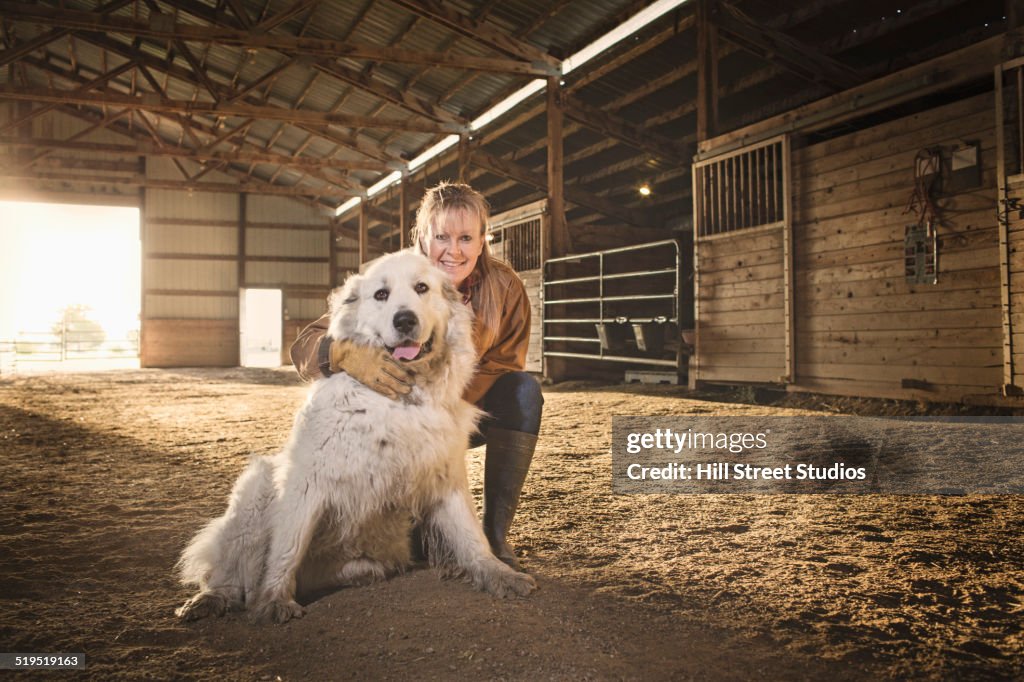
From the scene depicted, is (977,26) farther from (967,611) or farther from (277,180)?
(277,180)

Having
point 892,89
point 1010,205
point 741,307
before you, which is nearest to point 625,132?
point 741,307

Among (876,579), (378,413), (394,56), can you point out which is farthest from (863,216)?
(394,56)

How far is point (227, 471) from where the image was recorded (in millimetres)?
3715

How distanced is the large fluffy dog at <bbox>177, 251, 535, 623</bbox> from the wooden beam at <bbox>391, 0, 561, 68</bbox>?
8.02 metres

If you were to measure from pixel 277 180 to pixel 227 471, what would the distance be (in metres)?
18.0

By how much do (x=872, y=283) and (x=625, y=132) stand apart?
489 centimetres

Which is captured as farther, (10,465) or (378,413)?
(10,465)

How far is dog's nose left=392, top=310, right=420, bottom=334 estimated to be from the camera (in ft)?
6.04

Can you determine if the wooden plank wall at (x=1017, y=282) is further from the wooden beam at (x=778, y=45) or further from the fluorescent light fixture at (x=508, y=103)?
the fluorescent light fixture at (x=508, y=103)

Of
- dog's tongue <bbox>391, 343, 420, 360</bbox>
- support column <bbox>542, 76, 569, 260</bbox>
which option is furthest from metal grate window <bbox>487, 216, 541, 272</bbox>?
dog's tongue <bbox>391, 343, 420, 360</bbox>

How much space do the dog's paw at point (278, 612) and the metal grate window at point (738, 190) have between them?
611 cm

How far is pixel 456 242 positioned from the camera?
89.4 inches

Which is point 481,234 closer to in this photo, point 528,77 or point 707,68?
point 707,68

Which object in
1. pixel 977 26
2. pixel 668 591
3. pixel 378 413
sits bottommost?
pixel 668 591
